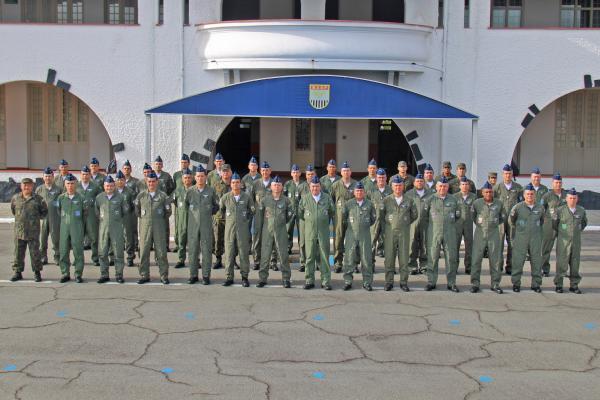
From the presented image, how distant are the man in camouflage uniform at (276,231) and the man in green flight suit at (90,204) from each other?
9.47 feet

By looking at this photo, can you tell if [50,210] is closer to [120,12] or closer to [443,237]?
[443,237]

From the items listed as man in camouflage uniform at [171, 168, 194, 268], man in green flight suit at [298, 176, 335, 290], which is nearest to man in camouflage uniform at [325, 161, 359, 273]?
man in green flight suit at [298, 176, 335, 290]

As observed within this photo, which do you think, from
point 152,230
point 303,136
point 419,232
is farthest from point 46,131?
point 419,232

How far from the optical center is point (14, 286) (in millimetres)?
12414

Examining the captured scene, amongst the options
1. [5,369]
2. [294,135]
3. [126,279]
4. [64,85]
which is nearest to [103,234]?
[126,279]

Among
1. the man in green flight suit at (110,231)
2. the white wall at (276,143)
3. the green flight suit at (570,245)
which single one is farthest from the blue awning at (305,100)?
the white wall at (276,143)

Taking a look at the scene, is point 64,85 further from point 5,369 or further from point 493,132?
point 5,369

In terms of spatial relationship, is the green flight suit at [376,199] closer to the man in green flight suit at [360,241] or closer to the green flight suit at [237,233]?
the man in green flight suit at [360,241]

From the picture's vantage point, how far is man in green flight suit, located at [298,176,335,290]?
12532 mm

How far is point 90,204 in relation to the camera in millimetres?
13406

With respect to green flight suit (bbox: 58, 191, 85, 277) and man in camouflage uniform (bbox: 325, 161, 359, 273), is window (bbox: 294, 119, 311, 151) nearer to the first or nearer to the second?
man in camouflage uniform (bbox: 325, 161, 359, 273)

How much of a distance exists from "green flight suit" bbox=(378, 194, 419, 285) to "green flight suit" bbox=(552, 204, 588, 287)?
2.32 meters

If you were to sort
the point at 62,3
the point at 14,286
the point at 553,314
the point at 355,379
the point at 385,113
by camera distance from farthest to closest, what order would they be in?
the point at 62,3
the point at 385,113
the point at 14,286
the point at 553,314
the point at 355,379

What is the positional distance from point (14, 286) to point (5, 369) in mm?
4217
